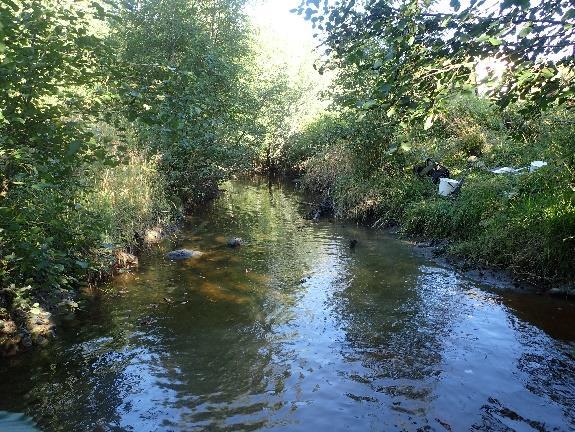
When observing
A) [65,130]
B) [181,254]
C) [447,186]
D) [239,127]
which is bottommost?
[181,254]

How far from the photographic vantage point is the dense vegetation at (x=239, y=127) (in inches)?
154

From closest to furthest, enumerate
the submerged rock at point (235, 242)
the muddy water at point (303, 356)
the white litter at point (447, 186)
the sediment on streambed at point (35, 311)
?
the muddy water at point (303, 356)
the sediment on streambed at point (35, 311)
the submerged rock at point (235, 242)
the white litter at point (447, 186)

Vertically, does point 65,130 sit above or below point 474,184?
above

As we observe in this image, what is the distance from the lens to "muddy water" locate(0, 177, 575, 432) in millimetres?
5562

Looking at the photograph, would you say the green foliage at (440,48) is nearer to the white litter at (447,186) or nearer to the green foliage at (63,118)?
the green foliage at (63,118)

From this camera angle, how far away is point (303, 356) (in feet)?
23.0

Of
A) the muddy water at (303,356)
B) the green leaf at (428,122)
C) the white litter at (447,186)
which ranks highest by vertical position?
the green leaf at (428,122)

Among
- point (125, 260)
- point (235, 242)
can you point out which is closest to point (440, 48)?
point (125, 260)

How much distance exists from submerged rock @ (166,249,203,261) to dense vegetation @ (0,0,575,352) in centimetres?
95

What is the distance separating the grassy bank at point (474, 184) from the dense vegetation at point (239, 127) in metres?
0.05

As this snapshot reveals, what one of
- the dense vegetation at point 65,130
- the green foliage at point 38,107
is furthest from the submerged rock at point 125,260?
the green foliage at point 38,107

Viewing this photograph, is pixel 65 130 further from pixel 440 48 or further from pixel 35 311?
pixel 440 48

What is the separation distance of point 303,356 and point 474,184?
312 inches

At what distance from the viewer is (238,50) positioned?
22.1 meters
